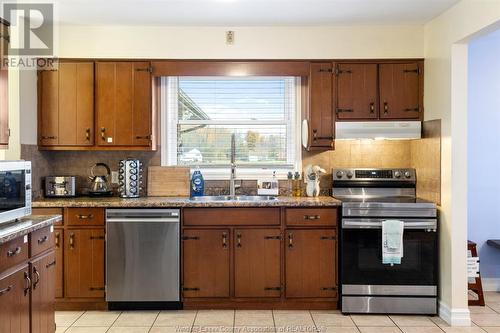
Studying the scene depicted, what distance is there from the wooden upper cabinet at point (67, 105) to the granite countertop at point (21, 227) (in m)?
1.33

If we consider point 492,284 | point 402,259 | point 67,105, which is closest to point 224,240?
point 402,259

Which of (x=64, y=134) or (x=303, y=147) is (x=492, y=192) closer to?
(x=303, y=147)

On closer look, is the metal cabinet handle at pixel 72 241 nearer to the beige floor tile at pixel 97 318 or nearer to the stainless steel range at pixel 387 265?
the beige floor tile at pixel 97 318

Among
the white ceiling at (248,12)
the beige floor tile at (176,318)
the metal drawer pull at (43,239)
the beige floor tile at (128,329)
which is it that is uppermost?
the white ceiling at (248,12)

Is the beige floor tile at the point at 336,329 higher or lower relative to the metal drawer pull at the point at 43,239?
lower

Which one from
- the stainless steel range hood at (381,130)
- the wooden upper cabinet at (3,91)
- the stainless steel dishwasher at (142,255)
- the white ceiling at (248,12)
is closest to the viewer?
the wooden upper cabinet at (3,91)

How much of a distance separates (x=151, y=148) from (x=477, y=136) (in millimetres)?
3080

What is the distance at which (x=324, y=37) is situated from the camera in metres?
4.09

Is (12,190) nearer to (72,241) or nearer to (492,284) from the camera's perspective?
(72,241)

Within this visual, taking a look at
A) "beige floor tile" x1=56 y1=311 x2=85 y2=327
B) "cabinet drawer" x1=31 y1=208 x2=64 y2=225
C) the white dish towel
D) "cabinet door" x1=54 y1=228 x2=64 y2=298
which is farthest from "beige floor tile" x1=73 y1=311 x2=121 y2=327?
the white dish towel

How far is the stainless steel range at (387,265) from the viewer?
144 inches

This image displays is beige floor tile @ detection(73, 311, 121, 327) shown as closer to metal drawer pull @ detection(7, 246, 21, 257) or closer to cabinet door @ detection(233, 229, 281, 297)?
cabinet door @ detection(233, 229, 281, 297)

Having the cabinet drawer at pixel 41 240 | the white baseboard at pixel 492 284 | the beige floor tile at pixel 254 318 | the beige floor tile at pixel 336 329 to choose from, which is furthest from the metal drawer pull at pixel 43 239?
the white baseboard at pixel 492 284

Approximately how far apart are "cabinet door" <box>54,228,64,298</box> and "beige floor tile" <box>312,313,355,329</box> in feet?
6.89
